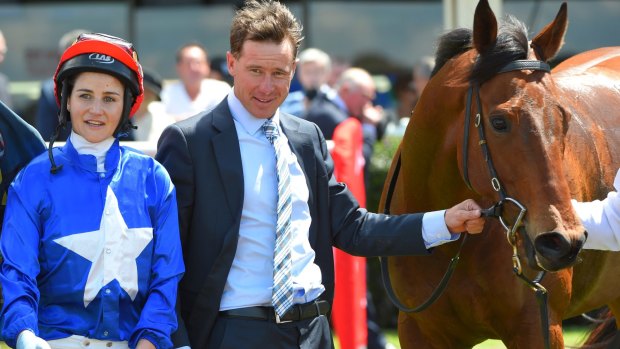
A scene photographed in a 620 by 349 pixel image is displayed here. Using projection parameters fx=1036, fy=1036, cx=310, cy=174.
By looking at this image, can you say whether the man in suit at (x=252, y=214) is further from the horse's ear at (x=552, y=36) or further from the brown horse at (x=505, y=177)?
the horse's ear at (x=552, y=36)

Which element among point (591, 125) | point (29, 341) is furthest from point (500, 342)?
point (29, 341)

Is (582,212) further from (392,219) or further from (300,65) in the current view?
(300,65)

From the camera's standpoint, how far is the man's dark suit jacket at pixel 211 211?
343 cm

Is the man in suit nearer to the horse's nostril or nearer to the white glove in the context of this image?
the horse's nostril

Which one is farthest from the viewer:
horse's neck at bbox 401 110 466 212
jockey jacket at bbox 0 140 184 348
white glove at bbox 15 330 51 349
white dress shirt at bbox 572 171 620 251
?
horse's neck at bbox 401 110 466 212

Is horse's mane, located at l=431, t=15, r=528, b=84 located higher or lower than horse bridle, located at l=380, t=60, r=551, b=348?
higher

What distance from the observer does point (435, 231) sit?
3.62 meters

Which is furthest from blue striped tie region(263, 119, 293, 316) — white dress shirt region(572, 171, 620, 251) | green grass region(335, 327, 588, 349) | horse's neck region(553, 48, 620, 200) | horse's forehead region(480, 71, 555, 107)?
green grass region(335, 327, 588, 349)

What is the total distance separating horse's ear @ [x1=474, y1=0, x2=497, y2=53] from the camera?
12.2 ft

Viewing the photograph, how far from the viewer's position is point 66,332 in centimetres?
317

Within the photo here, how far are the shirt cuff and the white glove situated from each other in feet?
4.48

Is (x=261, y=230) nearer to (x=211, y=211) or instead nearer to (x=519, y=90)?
(x=211, y=211)

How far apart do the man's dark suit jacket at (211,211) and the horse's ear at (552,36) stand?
0.80 m

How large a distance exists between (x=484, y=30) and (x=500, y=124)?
42 centimetres
